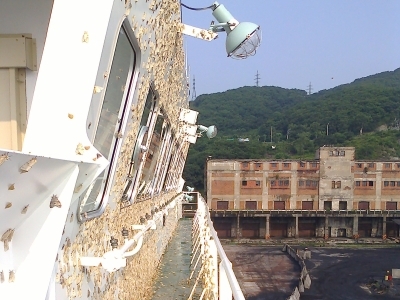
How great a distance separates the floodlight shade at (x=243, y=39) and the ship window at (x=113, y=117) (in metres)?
0.91

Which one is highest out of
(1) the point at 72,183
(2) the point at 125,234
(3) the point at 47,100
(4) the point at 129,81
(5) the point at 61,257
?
(4) the point at 129,81

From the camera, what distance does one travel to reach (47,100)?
4.52 feet

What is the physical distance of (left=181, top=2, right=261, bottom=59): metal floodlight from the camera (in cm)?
294

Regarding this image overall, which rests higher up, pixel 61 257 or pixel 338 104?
pixel 338 104

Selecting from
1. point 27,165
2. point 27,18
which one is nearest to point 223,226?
point 27,18

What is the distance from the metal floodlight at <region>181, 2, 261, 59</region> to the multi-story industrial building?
30.2 meters

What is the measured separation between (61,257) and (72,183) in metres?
0.61

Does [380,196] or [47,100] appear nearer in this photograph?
[47,100]

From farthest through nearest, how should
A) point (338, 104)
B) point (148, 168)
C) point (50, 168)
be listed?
1. point (338, 104)
2. point (148, 168)
3. point (50, 168)

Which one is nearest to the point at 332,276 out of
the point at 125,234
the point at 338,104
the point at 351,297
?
the point at 351,297

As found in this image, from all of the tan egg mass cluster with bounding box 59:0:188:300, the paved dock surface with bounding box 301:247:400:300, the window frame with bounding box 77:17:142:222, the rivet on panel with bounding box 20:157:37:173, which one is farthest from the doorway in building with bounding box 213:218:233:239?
the rivet on panel with bounding box 20:157:37:173

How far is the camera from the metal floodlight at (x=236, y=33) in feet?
9.64

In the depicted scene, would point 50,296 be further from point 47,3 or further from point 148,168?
point 148,168

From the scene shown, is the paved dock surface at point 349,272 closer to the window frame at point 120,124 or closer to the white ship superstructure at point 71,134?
the white ship superstructure at point 71,134
